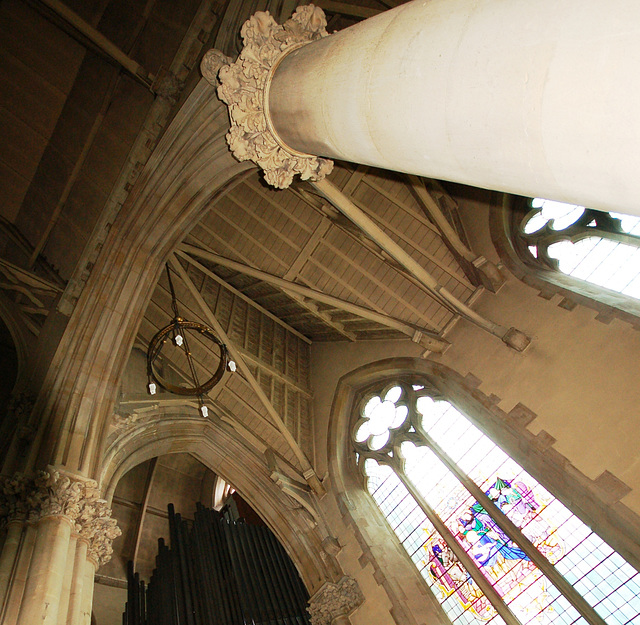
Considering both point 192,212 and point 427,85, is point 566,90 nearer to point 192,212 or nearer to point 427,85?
point 427,85

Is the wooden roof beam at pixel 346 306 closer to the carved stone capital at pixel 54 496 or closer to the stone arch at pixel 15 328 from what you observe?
the stone arch at pixel 15 328

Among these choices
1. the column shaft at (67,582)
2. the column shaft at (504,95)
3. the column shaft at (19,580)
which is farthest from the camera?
the column shaft at (67,582)

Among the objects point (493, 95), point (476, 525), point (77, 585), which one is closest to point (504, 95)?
point (493, 95)

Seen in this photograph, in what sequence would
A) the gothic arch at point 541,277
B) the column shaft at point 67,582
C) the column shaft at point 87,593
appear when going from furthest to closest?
the gothic arch at point 541,277, the column shaft at point 87,593, the column shaft at point 67,582

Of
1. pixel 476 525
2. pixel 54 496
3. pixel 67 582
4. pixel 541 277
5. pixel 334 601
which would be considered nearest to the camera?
pixel 67 582

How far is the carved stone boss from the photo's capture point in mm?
5090

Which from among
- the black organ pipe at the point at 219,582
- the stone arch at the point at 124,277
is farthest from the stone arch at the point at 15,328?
the black organ pipe at the point at 219,582

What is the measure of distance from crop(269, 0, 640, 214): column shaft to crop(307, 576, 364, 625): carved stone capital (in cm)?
694

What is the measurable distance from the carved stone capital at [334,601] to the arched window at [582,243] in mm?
5230

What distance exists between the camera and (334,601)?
7883mm

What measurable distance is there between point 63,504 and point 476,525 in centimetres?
503

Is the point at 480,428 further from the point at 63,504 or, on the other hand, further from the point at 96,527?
the point at 63,504

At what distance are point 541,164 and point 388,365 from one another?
25.9ft

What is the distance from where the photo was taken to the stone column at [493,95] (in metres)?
1.47
